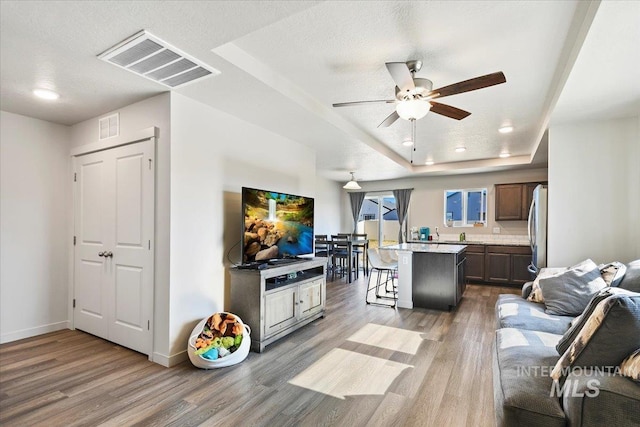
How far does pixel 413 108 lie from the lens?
2.62 m

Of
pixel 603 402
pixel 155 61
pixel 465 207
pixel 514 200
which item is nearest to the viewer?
pixel 603 402

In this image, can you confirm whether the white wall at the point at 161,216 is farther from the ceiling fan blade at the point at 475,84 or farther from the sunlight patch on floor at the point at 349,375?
the ceiling fan blade at the point at 475,84

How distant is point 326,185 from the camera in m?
8.40

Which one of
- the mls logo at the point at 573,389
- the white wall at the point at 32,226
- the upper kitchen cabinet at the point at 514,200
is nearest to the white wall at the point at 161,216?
the white wall at the point at 32,226

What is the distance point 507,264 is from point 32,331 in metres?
7.56

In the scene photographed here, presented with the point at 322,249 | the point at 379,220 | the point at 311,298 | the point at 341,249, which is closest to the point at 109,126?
the point at 311,298

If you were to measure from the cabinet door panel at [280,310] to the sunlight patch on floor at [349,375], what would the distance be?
636mm

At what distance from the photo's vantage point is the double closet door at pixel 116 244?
2986 mm

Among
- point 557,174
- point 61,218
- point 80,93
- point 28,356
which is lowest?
point 28,356

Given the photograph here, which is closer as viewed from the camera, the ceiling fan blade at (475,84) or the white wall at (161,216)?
the ceiling fan blade at (475,84)

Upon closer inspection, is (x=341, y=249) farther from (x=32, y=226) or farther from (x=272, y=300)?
(x=32, y=226)

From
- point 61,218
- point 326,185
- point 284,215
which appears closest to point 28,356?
point 61,218

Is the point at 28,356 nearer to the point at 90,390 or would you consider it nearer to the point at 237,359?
the point at 90,390

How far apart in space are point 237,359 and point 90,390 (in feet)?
3.65
